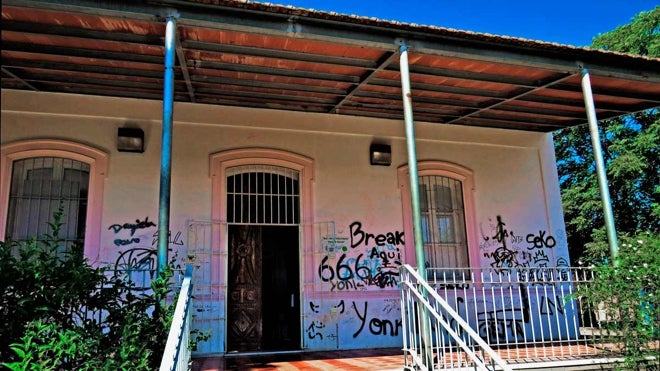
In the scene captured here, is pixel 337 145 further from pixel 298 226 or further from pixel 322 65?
pixel 322 65

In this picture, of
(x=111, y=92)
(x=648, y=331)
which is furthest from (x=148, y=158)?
(x=648, y=331)

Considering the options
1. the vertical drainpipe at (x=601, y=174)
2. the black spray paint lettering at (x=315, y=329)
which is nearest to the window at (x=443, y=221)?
the black spray paint lettering at (x=315, y=329)

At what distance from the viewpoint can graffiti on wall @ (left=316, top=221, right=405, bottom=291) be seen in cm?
791

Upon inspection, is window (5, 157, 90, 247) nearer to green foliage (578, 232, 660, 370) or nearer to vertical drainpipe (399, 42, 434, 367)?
vertical drainpipe (399, 42, 434, 367)

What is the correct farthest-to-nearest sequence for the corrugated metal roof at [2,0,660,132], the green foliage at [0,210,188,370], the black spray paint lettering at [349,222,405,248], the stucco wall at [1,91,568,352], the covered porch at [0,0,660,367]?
1. the black spray paint lettering at [349,222,405,248]
2. the stucco wall at [1,91,568,352]
3. the covered porch at [0,0,660,367]
4. the corrugated metal roof at [2,0,660,132]
5. the green foliage at [0,210,188,370]

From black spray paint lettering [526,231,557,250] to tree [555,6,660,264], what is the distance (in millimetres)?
5665

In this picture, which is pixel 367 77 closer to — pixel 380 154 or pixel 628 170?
pixel 380 154

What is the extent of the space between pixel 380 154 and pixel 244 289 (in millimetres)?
3193

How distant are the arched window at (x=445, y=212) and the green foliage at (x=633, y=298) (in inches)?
121

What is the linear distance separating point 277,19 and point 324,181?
3263 millimetres

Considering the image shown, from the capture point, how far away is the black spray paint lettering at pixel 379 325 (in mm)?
7839

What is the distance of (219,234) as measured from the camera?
7.57m

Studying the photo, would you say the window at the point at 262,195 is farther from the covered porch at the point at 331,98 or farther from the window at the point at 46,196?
the window at the point at 46,196

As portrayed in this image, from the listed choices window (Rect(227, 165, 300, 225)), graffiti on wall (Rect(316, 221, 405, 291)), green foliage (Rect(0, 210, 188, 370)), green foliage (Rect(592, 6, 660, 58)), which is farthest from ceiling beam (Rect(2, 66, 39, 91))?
green foliage (Rect(592, 6, 660, 58))
